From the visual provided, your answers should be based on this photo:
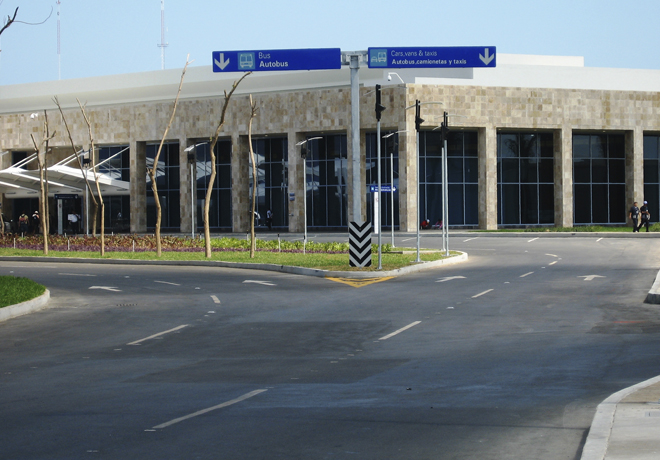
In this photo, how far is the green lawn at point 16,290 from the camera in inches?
730

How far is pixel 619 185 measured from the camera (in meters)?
65.4

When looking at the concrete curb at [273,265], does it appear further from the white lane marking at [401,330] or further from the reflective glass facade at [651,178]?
the reflective glass facade at [651,178]

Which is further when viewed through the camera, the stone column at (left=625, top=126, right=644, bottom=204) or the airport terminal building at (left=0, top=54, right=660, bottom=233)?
the stone column at (left=625, top=126, right=644, bottom=204)

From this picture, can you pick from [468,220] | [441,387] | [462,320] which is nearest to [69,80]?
[468,220]

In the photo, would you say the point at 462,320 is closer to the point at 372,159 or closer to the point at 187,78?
the point at 372,159

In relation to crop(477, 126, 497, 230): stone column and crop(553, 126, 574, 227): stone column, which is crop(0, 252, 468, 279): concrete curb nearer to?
crop(477, 126, 497, 230): stone column

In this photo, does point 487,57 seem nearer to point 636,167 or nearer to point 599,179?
point 636,167

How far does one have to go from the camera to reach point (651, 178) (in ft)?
215

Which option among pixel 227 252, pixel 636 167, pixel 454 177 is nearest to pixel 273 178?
pixel 454 177

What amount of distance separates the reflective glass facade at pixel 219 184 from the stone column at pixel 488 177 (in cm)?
2032

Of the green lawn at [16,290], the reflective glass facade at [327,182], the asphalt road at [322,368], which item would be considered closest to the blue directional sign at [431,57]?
the asphalt road at [322,368]

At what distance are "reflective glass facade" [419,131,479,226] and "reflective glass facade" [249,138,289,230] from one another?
35.8ft

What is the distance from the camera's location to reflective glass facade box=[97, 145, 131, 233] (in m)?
71.9

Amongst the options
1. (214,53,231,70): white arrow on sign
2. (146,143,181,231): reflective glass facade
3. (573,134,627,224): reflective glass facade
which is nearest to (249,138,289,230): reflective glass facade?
(146,143,181,231): reflective glass facade
